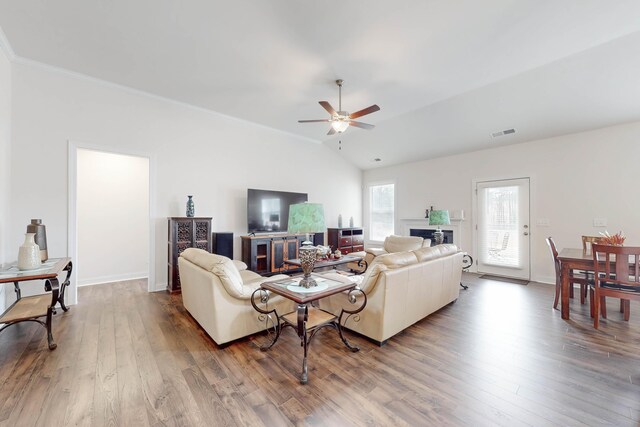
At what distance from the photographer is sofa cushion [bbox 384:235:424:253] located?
4871 millimetres

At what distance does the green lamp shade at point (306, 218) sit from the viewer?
7.42ft

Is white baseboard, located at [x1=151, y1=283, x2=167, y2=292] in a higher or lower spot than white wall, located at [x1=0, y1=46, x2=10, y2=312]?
lower

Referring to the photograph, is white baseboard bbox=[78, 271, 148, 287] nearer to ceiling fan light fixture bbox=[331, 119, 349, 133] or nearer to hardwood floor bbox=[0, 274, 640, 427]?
hardwood floor bbox=[0, 274, 640, 427]

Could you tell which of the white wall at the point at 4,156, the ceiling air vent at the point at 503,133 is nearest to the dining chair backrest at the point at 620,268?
the ceiling air vent at the point at 503,133

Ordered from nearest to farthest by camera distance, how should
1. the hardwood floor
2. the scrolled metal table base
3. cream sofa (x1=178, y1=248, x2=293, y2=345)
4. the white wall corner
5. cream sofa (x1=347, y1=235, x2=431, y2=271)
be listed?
the hardwood floor → the scrolled metal table base → cream sofa (x1=178, y1=248, x2=293, y2=345) → the white wall corner → cream sofa (x1=347, y1=235, x2=431, y2=271)

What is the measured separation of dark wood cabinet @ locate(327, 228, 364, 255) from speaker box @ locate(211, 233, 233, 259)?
2749 millimetres

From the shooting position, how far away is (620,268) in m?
2.65

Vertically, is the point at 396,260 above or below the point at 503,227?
below

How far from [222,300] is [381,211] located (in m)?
5.80

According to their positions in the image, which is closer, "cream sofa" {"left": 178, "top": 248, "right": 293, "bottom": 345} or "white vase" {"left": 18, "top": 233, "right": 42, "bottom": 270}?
"cream sofa" {"left": 178, "top": 248, "right": 293, "bottom": 345}

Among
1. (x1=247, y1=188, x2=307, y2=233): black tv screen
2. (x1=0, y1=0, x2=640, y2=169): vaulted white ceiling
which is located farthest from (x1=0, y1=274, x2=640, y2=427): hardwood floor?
(x1=0, y1=0, x2=640, y2=169): vaulted white ceiling

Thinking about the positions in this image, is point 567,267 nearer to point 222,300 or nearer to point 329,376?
point 329,376

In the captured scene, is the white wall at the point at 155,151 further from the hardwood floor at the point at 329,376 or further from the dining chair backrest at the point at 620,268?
the dining chair backrest at the point at 620,268

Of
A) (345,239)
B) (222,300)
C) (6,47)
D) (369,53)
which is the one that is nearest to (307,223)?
(222,300)
